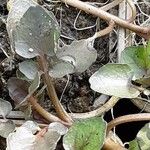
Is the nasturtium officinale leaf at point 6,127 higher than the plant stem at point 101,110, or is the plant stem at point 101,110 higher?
the plant stem at point 101,110

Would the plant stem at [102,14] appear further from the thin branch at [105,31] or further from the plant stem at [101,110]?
the plant stem at [101,110]

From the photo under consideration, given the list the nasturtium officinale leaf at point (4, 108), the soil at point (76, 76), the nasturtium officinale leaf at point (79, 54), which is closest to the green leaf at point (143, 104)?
the soil at point (76, 76)

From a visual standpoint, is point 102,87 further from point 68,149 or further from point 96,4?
point 96,4

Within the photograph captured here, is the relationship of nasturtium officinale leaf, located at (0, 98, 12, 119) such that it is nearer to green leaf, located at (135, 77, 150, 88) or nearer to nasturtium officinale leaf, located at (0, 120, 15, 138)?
nasturtium officinale leaf, located at (0, 120, 15, 138)

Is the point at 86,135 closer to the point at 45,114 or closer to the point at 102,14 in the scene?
the point at 45,114

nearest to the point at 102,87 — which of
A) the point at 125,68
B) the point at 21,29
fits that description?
the point at 125,68

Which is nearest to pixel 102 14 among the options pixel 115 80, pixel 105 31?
pixel 105 31
